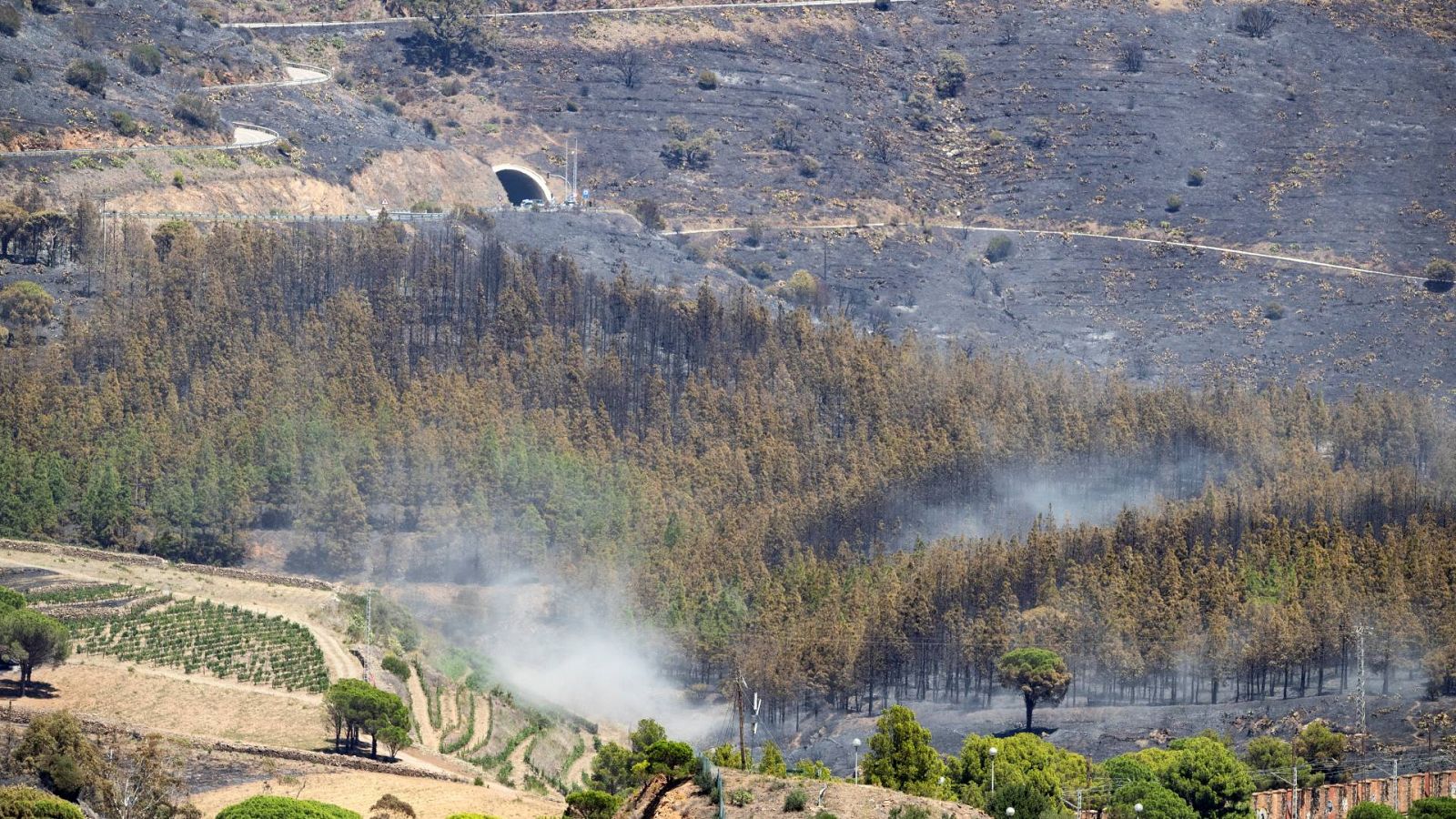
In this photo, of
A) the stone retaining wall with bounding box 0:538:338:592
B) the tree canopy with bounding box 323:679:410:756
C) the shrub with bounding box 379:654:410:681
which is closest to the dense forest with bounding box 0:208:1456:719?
the stone retaining wall with bounding box 0:538:338:592

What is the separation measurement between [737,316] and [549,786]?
64.2 metres

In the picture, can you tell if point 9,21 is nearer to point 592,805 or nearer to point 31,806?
point 31,806

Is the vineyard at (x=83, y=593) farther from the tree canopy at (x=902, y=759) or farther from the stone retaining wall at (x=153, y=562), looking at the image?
the tree canopy at (x=902, y=759)

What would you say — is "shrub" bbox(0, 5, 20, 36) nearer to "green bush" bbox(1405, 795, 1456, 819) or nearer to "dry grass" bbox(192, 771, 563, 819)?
"dry grass" bbox(192, 771, 563, 819)

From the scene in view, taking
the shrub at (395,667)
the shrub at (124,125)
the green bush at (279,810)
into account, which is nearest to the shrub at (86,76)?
the shrub at (124,125)

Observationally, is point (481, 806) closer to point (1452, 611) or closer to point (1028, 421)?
point (1452, 611)

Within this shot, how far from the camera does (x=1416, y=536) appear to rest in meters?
149

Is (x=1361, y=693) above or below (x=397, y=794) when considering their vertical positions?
below

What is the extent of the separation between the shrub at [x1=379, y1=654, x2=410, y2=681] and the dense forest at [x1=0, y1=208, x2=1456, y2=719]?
19.1 m

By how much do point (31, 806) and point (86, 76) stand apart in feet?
374

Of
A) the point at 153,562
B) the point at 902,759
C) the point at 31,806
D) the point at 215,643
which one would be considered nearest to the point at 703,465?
the point at 153,562

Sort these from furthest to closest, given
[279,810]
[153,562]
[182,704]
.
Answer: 1. [153,562]
2. [182,704]
3. [279,810]

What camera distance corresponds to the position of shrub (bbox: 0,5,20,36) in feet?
645

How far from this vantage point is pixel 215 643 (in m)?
127
